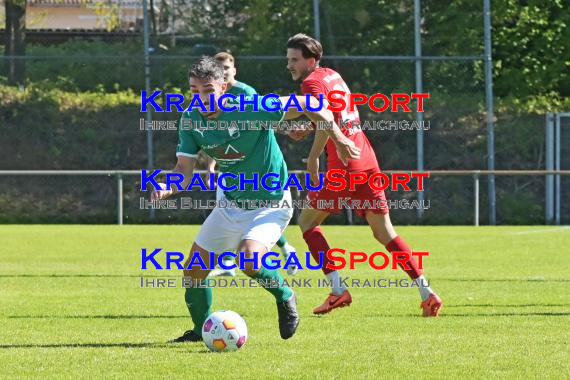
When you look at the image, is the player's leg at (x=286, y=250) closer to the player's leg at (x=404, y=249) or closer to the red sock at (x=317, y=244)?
the red sock at (x=317, y=244)

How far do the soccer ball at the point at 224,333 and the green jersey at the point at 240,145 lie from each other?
2.59 ft

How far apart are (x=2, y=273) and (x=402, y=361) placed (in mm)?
7429

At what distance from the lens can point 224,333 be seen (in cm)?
703

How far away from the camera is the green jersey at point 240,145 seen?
23.5 feet

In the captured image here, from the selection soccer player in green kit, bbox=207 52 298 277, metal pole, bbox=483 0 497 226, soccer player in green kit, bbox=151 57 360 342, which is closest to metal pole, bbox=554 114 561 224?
metal pole, bbox=483 0 497 226

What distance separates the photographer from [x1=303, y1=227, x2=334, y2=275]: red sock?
9414 millimetres

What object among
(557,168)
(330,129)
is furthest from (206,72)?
(557,168)

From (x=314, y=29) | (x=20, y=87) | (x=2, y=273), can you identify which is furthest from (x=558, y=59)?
(x=2, y=273)

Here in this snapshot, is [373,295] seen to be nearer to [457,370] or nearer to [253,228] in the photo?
[253,228]

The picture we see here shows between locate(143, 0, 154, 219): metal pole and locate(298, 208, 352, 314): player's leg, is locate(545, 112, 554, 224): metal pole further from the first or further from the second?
locate(298, 208, 352, 314): player's leg

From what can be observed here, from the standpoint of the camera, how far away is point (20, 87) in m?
24.1

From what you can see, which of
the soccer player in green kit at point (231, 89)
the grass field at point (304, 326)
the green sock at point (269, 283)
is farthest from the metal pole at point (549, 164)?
the green sock at point (269, 283)

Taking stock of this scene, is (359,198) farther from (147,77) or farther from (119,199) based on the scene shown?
(147,77)

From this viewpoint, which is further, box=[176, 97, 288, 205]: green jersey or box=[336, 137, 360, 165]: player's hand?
box=[176, 97, 288, 205]: green jersey
